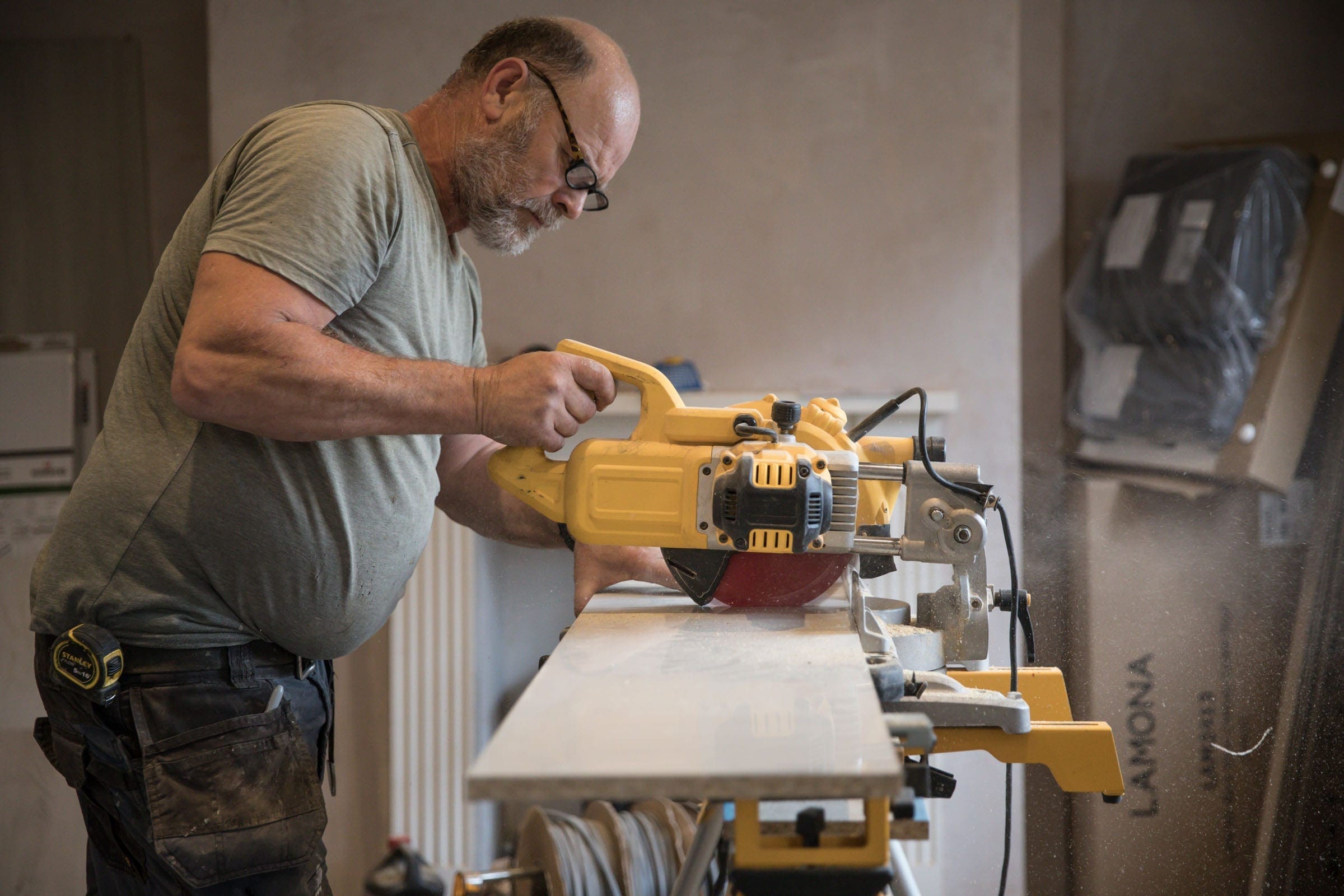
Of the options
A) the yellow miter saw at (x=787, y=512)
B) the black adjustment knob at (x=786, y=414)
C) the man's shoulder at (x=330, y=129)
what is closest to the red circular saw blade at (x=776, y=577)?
the yellow miter saw at (x=787, y=512)

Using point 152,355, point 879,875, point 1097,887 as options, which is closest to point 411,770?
point 152,355

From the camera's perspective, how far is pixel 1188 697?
2453 millimetres

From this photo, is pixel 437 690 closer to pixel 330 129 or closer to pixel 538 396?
pixel 538 396

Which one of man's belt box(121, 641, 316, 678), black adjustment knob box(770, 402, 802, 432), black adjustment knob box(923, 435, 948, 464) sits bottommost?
man's belt box(121, 641, 316, 678)

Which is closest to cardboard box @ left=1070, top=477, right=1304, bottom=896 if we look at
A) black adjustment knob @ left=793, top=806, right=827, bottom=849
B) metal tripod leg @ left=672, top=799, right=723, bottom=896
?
metal tripod leg @ left=672, top=799, right=723, bottom=896

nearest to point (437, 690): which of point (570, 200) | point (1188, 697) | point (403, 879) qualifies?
point (403, 879)

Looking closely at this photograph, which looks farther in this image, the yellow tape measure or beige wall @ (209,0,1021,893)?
beige wall @ (209,0,1021,893)

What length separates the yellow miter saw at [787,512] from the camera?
1309 mm

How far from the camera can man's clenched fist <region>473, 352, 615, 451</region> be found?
4.23 feet

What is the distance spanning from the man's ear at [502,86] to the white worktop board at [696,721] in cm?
72

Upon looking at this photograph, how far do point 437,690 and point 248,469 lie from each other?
1353 millimetres

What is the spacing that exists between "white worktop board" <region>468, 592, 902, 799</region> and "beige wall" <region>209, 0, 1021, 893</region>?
1.49 metres

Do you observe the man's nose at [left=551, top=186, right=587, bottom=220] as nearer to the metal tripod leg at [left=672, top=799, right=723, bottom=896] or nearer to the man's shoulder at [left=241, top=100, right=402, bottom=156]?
the man's shoulder at [left=241, top=100, right=402, bottom=156]

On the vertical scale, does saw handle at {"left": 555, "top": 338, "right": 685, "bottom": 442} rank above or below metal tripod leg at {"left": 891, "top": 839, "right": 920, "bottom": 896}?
above
